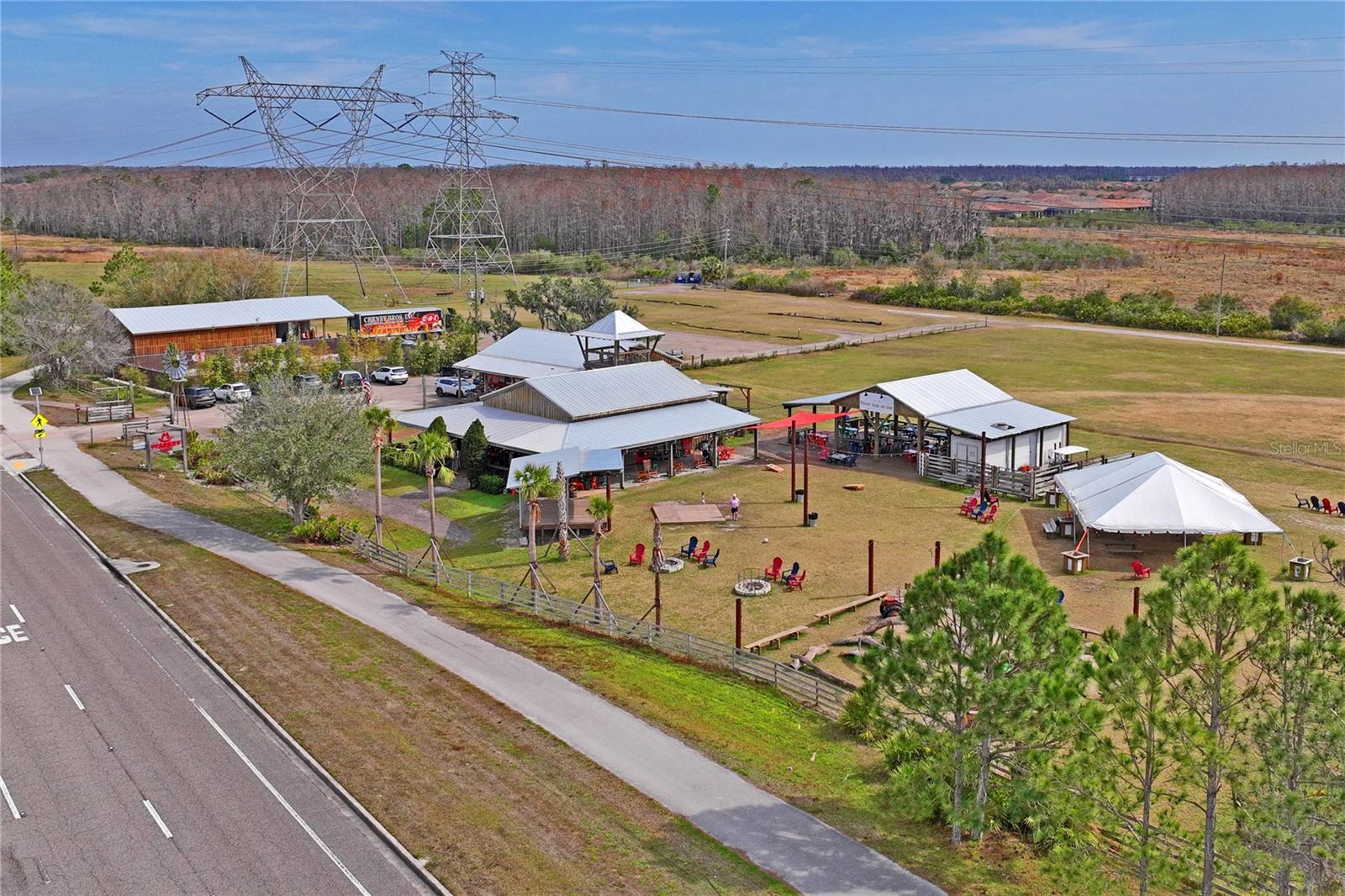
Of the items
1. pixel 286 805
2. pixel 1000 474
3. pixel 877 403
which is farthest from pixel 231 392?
pixel 286 805

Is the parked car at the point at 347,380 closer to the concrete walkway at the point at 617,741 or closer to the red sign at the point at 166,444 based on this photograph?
the red sign at the point at 166,444

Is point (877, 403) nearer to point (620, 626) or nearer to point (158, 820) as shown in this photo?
point (620, 626)

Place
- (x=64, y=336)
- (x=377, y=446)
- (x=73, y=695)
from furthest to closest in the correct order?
(x=64, y=336)
(x=377, y=446)
(x=73, y=695)

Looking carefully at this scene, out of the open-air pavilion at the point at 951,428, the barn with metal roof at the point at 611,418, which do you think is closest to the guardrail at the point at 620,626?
the barn with metal roof at the point at 611,418

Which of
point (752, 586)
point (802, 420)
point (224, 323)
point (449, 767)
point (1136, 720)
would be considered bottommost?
point (449, 767)

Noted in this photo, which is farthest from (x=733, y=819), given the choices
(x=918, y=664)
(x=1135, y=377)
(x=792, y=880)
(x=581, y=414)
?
(x=1135, y=377)

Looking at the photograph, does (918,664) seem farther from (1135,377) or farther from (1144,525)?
(1135,377)

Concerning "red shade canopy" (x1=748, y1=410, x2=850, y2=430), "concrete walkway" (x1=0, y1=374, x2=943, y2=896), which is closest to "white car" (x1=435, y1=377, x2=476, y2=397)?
"red shade canopy" (x1=748, y1=410, x2=850, y2=430)

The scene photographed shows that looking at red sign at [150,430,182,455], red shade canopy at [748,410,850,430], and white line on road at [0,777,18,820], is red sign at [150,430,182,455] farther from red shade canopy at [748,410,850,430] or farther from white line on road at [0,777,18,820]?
white line on road at [0,777,18,820]
